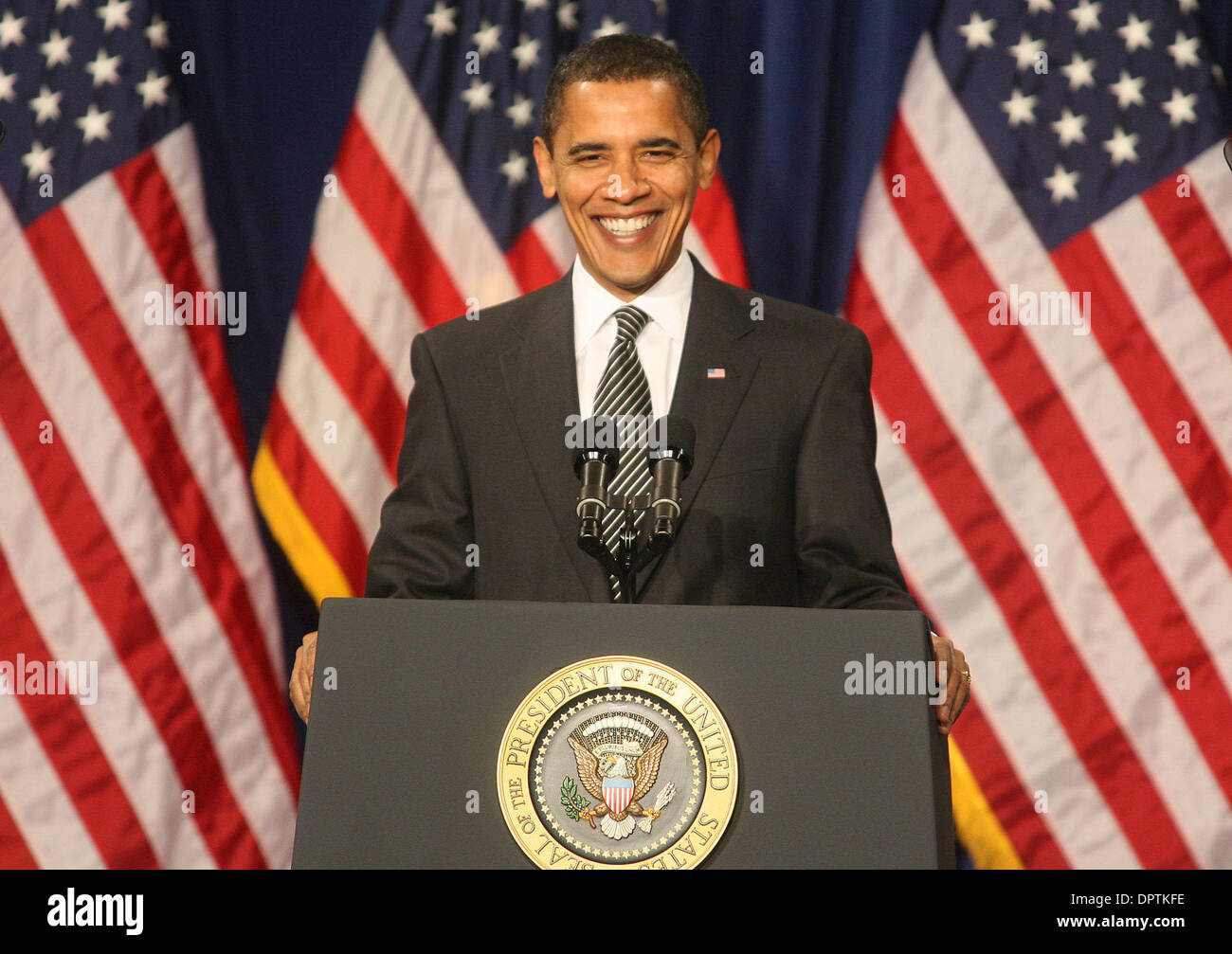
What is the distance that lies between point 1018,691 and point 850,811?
7.73 feet

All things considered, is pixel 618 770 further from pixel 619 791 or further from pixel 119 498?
pixel 119 498

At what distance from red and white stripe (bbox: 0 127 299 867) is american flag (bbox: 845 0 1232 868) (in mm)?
1881

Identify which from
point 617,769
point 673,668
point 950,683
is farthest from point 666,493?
point 950,683

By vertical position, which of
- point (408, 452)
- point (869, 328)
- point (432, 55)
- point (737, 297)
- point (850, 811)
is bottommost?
point (850, 811)

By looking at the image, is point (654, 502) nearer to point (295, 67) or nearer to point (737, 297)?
point (737, 297)

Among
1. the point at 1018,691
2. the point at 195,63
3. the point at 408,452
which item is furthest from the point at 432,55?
the point at 1018,691

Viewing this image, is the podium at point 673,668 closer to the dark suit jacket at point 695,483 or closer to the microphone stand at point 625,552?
the microphone stand at point 625,552

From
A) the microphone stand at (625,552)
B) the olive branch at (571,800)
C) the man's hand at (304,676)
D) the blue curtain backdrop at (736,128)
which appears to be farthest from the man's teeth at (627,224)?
the blue curtain backdrop at (736,128)

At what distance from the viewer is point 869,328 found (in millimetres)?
3910

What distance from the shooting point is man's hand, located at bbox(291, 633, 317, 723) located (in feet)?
6.40

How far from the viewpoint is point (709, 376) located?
89.0 inches

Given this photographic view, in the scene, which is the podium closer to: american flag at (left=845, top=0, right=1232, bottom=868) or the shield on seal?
the shield on seal

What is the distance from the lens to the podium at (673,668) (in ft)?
5.17

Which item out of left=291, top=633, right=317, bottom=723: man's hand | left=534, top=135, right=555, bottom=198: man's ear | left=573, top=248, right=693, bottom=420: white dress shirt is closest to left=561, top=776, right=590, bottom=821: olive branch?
left=291, top=633, right=317, bottom=723: man's hand
